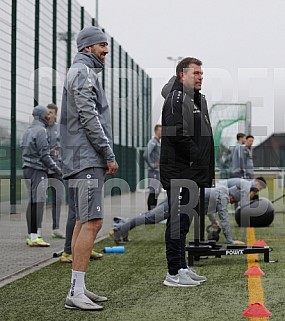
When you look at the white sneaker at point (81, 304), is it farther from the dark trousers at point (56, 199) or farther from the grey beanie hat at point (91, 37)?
the dark trousers at point (56, 199)

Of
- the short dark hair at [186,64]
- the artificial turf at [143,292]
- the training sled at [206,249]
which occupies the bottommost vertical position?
the artificial turf at [143,292]

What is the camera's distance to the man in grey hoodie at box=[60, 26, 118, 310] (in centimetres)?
587

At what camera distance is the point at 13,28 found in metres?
14.5

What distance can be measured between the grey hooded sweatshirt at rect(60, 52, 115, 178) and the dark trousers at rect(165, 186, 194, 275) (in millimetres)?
1261

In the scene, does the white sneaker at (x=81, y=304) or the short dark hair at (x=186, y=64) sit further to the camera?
the short dark hair at (x=186, y=64)

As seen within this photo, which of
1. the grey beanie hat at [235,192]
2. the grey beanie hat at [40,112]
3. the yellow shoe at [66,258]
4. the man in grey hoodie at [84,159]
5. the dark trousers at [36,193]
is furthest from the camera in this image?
the grey beanie hat at [235,192]

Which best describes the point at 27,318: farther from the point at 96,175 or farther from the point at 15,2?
the point at 15,2

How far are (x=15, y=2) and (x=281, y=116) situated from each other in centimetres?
559

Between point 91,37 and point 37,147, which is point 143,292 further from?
point 37,147

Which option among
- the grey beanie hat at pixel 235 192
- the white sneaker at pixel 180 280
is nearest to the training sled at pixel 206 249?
the white sneaker at pixel 180 280

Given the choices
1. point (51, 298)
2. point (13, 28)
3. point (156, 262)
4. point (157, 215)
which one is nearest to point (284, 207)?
point (13, 28)

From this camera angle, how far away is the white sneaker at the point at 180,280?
6.84 m

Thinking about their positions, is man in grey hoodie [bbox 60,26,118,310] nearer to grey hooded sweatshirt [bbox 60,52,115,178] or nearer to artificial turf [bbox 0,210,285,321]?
grey hooded sweatshirt [bbox 60,52,115,178]

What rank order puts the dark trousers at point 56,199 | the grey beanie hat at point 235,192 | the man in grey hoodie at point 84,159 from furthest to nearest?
the dark trousers at point 56,199 → the grey beanie hat at point 235,192 → the man in grey hoodie at point 84,159
